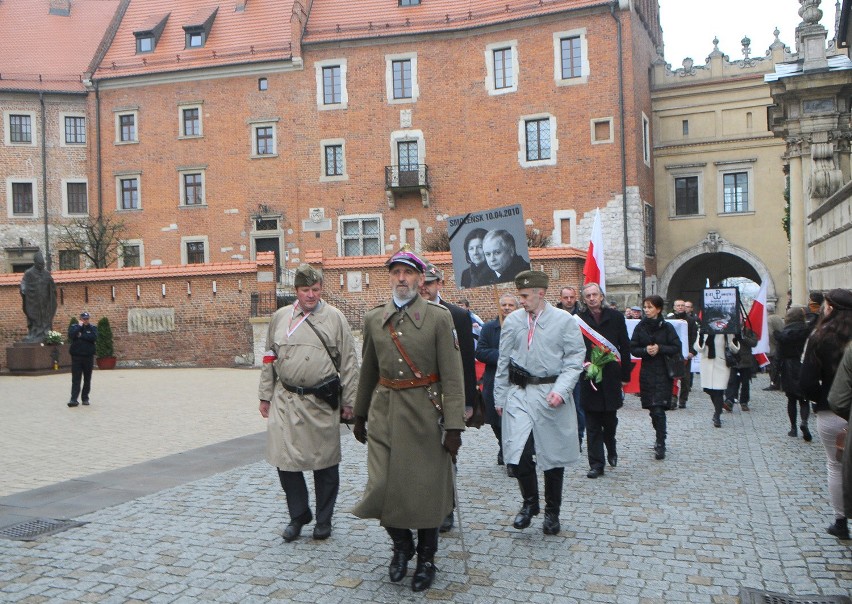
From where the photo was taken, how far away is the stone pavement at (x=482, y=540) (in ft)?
16.2

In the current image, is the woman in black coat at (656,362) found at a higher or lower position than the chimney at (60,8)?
lower

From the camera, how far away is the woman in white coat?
12.1 metres

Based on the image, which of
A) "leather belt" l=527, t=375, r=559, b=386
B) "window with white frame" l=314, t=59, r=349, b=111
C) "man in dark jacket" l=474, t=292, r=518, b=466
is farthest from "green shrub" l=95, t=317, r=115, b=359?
"leather belt" l=527, t=375, r=559, b=386

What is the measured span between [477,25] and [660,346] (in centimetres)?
2859

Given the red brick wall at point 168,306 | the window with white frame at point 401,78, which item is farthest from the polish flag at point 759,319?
the window with white frame at point 401,78

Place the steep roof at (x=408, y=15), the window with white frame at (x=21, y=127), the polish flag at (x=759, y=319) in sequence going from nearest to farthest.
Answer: the polish flag at (x=759, y=319) < the steep roof at (x=408, y=15) < the window with white frame at (x=21, y=127)

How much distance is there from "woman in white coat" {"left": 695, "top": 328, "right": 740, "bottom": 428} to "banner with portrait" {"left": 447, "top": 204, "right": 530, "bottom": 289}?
15.8 ft

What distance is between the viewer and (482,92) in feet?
116

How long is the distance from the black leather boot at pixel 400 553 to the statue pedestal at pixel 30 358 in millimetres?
21265

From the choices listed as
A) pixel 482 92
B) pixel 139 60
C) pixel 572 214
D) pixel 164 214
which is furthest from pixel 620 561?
pixel 139 60

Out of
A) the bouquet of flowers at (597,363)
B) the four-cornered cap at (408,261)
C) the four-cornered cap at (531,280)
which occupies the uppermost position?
the four-cornered cap at (408,261)

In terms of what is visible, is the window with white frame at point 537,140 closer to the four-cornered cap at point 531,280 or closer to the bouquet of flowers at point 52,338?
the bouquet of flowers at point 52,338

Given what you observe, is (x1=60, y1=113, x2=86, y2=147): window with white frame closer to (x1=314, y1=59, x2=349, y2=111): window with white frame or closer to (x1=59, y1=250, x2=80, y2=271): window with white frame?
(x1=59, y1=250, x2=80, y2=271): window with white frame

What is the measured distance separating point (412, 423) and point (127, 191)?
37.6 meters
